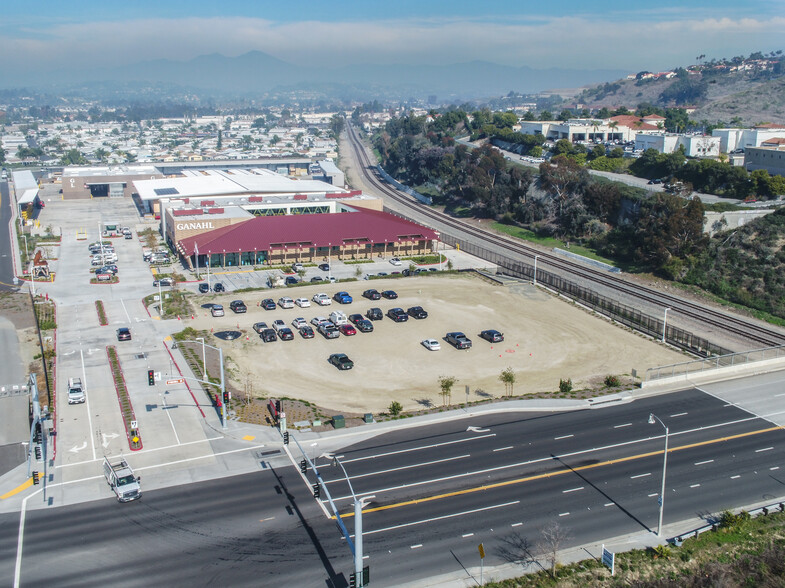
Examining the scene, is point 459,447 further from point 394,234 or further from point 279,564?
point 394,234

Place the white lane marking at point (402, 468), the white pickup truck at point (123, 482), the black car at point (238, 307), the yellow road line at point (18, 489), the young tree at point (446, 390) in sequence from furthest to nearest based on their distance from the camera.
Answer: the black car at point (238, 307)
the young tree at point (446, 390)
the white lane marking at point (402, 468)
the yellow road line at point (18, 489)
the white pickup truck at point (123, 482)

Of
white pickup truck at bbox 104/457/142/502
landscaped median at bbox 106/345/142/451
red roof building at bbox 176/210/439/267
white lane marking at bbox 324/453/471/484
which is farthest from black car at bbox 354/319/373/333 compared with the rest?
white pickup truck at bbox 104/457/142/502

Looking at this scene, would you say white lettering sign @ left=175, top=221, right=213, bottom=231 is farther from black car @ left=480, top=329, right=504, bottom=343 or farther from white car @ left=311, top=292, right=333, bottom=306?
black car @ left=480, top=329, right=504, bottom=343

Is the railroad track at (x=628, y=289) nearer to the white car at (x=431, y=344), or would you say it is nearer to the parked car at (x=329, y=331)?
the white car at (x=431, y=344)

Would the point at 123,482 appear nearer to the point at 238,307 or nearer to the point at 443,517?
the point at 443,517

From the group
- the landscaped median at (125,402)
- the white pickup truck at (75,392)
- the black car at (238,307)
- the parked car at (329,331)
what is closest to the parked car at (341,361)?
the parked car at (329,331)

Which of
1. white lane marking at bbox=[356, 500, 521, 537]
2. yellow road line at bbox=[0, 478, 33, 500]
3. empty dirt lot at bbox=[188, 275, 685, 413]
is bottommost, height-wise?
empty dirt lot at bbox=[188, 275, 685, 413]

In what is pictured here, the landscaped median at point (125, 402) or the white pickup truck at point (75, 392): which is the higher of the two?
the white pickup truck at point (75, 392)

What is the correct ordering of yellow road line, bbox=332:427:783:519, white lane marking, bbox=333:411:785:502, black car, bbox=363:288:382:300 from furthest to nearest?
black car, bbox=363:288:382:300 < white lane marking, bbox=333:411:785:502 < yellow road line, bbox=332:427:783:519

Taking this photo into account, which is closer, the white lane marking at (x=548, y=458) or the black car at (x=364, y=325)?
the white lane marking at (x=548, y=458)
